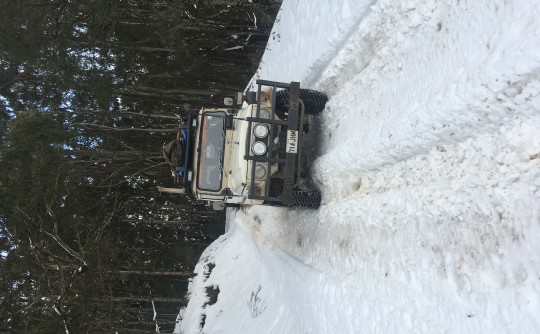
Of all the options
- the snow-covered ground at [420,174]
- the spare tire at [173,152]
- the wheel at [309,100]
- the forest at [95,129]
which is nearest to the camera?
the snow-covered ground at [420,174]

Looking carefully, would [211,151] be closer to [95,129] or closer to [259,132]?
[259,132]

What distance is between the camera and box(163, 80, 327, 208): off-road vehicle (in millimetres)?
5504

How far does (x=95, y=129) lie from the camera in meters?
14.7

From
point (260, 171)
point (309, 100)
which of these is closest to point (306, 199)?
point (260, 171)

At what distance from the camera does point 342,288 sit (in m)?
4.67

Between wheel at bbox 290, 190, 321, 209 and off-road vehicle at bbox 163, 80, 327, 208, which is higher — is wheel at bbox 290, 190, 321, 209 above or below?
below

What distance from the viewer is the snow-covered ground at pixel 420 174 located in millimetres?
2795

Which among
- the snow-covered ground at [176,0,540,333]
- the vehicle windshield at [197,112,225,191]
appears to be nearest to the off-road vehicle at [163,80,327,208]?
the vehicle windshield at [197,112,225,191]

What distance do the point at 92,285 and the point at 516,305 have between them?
12230 millimetres

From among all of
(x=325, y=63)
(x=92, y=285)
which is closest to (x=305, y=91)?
(x=325, y=63)

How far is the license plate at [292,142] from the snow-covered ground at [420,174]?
0.49 m

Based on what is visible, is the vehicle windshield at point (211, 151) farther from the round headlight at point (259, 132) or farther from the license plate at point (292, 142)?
the license plate at point (292, 142)

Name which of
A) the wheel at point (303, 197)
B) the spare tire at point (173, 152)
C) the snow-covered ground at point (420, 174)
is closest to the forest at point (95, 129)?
the spare tire at point (173, 152)

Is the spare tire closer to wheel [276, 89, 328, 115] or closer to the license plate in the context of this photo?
wheel [276, 89, 328, 115]
